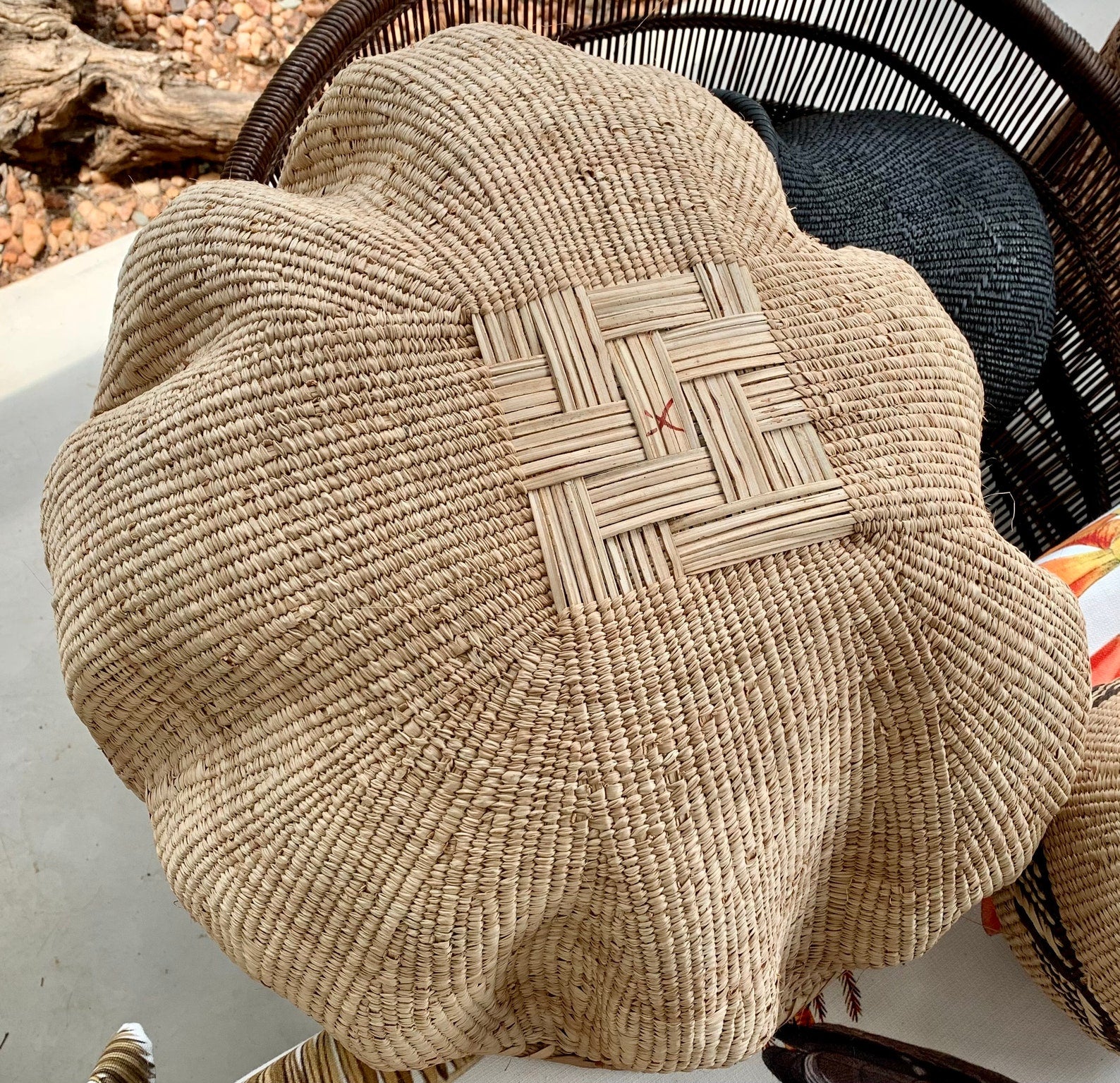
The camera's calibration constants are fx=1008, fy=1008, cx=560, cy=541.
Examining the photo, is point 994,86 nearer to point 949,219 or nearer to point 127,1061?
point 949,219

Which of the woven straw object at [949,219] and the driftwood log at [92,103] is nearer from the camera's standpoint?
the woven straw object at [949,219]

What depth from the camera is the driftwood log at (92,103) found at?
1337 millimetres

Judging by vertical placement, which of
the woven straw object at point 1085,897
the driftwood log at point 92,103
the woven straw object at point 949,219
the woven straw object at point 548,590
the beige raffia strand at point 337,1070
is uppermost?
the woven straw object at point 949,219

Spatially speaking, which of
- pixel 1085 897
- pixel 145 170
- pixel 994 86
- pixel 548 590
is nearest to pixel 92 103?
pixel 145 170

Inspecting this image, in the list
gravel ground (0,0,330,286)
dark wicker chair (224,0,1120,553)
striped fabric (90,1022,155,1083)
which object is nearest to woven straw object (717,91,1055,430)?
dark wicker chair (224,0,1120,553)

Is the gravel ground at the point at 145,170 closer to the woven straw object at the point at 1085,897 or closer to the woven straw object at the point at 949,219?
the woven straw object at the point at 949,219

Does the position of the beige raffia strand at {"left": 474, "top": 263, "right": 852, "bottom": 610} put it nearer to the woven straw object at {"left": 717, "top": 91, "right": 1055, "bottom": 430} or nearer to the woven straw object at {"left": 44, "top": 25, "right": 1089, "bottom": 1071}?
the woven straw object at {"left": 44, "top": 25, "right": 1089, "bottom": 1071}

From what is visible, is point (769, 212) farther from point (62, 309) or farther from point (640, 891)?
point (62, 309)

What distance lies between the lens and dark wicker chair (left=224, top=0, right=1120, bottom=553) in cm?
96

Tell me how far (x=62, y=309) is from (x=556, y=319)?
41.0 inches

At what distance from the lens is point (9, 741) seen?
1.07 m

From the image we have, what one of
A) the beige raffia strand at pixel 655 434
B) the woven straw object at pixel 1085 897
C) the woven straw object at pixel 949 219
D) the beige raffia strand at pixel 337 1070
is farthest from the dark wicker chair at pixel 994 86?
the beige raffia strand at pixel 337 1070

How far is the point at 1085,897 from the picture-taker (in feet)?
2.20

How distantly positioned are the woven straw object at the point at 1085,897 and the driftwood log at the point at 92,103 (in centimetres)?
132
